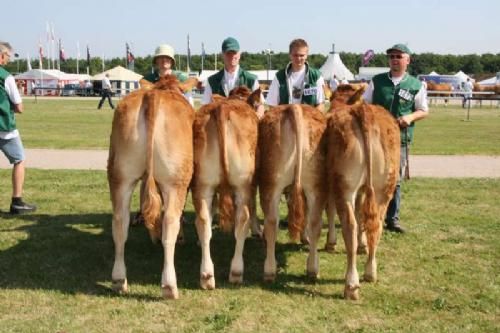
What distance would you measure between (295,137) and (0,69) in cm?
537

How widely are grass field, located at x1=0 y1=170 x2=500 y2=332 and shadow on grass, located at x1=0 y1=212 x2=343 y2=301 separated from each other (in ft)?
0.05

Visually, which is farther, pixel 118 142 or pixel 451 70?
pixel 451 70

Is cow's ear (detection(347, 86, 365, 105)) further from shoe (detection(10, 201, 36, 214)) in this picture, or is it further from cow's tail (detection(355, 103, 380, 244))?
shoe (detection(10, 201, 36, 214))

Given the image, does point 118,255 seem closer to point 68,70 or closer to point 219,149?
point 219,149

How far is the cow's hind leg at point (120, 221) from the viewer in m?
5.33

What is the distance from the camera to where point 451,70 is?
126 meters

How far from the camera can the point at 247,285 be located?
18.7ft

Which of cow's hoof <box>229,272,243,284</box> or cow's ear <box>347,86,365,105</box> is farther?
cow's ear <box>347,86,365,105</box>

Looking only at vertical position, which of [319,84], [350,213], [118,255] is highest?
[319,84]

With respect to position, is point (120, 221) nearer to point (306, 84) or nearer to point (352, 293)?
point (352, 293)

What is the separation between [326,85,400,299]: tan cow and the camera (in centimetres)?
532

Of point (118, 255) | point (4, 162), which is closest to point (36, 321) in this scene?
point (118, 255)

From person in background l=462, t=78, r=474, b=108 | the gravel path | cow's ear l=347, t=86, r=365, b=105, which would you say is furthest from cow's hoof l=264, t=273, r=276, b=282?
person in background l=462, t=78, r=474, b=108

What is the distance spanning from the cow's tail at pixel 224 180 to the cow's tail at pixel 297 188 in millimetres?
643
